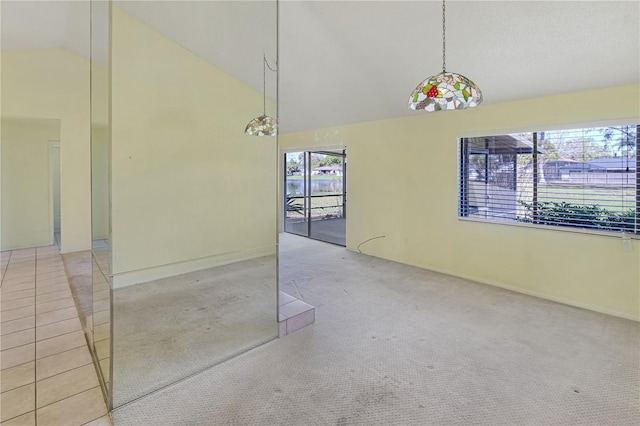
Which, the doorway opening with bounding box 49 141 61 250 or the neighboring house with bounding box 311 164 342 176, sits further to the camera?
the neighboring house with bounding box 311 164 342 176

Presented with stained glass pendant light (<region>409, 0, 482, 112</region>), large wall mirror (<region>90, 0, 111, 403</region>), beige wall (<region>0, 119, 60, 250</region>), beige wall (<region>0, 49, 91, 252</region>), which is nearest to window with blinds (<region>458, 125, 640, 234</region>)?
stained glass pendant light (<region>409, 0, 482, 112</region>)

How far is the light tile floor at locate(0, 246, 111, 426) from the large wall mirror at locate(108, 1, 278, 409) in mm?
179

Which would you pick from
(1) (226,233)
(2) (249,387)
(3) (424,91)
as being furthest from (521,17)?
(2) (249,387)

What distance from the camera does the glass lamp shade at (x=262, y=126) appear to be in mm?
2639

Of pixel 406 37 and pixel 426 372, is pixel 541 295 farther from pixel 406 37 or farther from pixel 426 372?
pixel 406 37

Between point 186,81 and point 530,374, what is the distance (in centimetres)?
314

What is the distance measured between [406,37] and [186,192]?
7.73 ft

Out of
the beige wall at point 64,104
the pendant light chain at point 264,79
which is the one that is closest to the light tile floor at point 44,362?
the beige wall at point 64,104

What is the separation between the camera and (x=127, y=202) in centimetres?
201

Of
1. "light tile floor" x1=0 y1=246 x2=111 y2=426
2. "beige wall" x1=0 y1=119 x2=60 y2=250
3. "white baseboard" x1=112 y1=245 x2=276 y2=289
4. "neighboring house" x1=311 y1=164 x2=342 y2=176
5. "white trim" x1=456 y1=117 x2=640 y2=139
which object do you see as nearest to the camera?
"light tile floor" x1=0 y1=246 x2=111 y2=426

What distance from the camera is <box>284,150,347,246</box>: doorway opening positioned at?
23.2 ft

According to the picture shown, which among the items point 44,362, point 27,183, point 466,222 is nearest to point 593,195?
point 466,222

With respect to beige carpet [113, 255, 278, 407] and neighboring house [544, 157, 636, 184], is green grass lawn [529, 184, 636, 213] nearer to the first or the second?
neighboring house [544, 157, 636, 184]

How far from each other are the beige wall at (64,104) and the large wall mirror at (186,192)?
321cm
